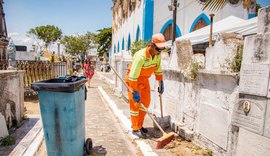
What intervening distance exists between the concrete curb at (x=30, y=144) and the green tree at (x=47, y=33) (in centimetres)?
5496

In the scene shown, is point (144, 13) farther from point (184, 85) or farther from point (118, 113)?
point (184, 85)

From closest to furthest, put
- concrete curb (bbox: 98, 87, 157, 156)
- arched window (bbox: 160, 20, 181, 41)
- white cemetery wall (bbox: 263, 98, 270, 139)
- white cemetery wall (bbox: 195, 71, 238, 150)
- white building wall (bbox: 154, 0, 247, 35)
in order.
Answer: white cemetery wall (bbox: 263, 98, 270, 139)
white cemetery wall (bbox: 195, 71, 238, 150)
concrete curb (bbox: 98, 87, 157, 156)
white building wall (bbox: 154, 0, 247, 35)
arched window (bbox: 160, 20, 181, 41)

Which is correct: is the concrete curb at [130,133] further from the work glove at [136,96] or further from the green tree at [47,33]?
the green tree at [47,33]

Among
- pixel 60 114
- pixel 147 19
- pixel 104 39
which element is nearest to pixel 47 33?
pixel 104 39

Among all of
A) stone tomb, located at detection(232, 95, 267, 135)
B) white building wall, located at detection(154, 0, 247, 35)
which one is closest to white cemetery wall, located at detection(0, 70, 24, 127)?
stone tomb, located at detection(232, 95, 267, 135)

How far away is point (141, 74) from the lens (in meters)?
4.13

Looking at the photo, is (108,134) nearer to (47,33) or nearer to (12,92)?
(12,92)

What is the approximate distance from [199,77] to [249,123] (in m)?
1.30

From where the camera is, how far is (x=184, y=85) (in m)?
4.13

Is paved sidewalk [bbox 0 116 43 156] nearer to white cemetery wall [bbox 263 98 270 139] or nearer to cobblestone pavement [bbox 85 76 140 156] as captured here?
cobblestone pavement [bbox 85 76 140 156]

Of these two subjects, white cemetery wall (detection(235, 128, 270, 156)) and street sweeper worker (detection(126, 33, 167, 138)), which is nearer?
white cemetery wall (detection(235, 128, 270, 156))

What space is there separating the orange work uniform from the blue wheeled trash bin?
1239 mm

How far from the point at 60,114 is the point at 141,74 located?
73.2 inches

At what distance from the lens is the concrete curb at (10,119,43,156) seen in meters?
3.32
